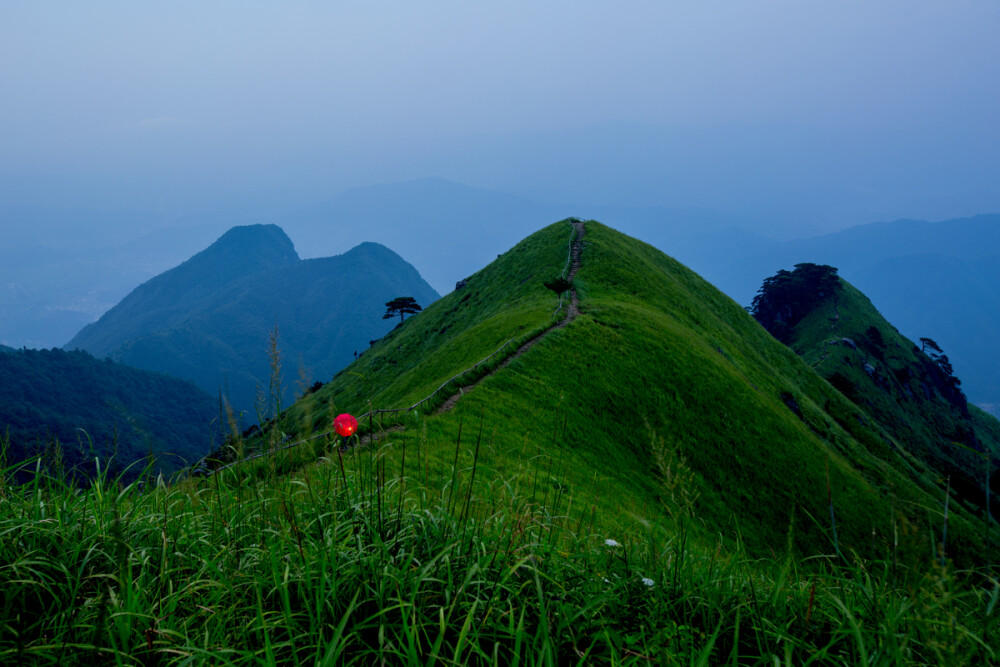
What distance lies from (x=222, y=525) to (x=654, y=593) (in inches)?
119

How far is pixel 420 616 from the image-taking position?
2.67 metres

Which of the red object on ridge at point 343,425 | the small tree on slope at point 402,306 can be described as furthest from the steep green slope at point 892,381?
the red object on ridge at point 343,425

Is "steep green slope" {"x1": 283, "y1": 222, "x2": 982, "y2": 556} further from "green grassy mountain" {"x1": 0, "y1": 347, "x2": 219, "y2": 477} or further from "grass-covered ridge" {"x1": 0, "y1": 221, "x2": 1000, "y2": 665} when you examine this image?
"green grassy mountain" {"x1": 0, "y1": 347, "x2": 219, "y2": 477}

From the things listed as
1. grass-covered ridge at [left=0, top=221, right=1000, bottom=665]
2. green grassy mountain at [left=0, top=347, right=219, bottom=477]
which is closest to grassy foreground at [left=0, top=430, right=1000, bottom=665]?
grass-covered ridge at [left=0, top=221, right=1000, bottom=665]

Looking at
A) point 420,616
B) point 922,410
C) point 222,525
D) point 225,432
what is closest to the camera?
point 420,616

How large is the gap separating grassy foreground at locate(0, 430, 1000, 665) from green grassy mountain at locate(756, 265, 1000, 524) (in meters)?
70.9

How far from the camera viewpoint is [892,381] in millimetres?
82438

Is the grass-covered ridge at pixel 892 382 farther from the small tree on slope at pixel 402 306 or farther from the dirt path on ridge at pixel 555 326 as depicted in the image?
the small tree on slope at pixel 402 306

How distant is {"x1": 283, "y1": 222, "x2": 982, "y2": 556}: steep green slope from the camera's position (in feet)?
45.8

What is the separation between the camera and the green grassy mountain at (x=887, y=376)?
6941 centimetres

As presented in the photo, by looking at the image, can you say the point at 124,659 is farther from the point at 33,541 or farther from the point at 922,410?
the point at 922,410

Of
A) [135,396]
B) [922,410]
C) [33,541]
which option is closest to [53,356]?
[135,396]

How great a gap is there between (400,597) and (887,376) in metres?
103

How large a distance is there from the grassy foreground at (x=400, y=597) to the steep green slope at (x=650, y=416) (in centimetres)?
85
